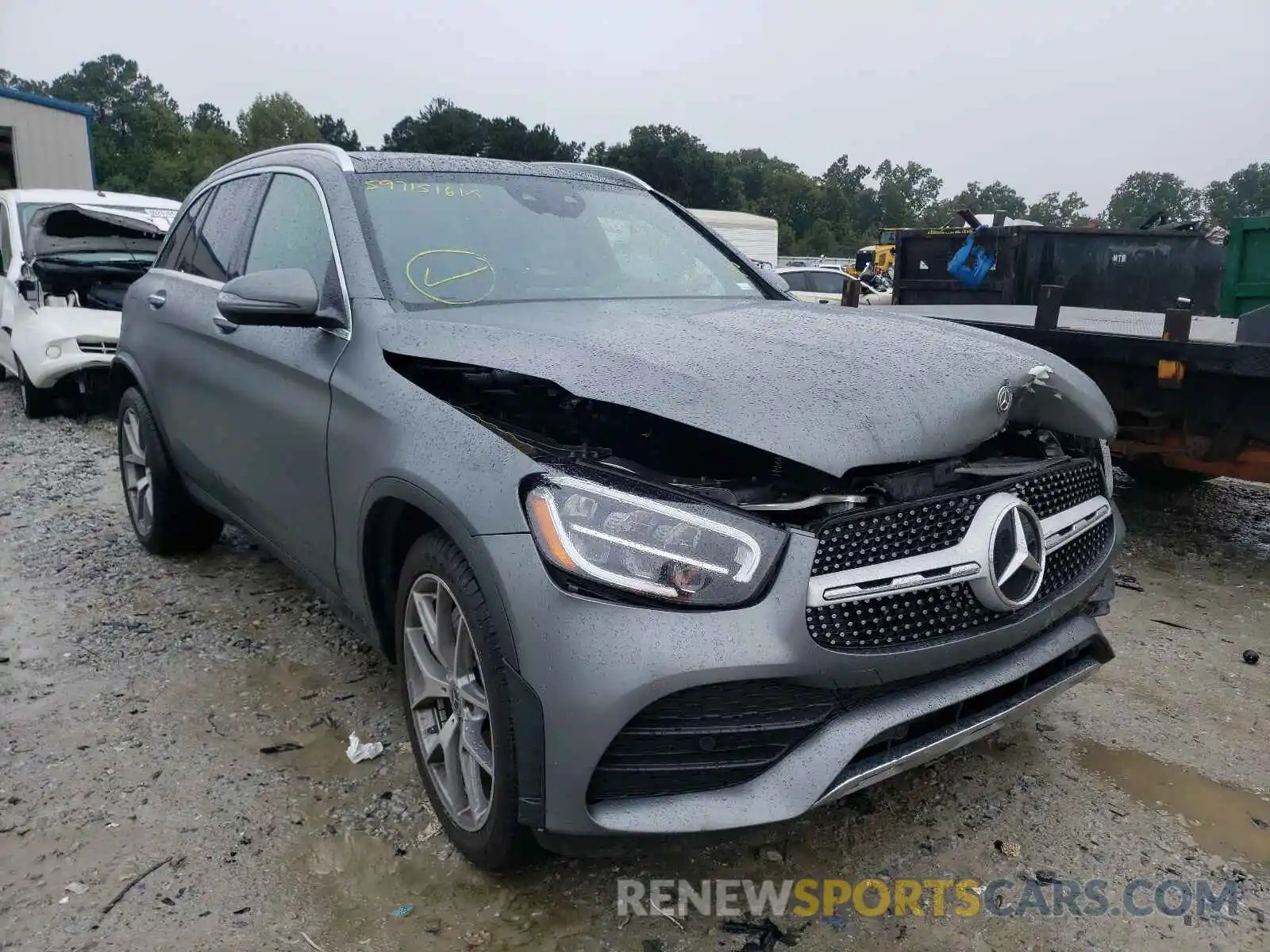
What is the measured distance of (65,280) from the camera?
26.9ft

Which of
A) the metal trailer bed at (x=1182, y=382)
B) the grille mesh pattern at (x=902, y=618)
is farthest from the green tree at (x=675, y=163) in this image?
the grille mesh pattern at (x=902, y=618)

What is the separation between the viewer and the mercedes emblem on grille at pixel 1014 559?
6.83 ft

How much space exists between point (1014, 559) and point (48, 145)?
27990mm

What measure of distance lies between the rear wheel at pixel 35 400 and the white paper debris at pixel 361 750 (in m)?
6.87

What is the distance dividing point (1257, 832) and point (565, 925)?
190cm

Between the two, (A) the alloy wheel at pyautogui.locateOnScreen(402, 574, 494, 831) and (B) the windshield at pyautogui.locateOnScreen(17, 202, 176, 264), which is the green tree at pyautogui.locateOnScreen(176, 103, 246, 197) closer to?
(B) the windshield at pyautogui.locateOnScreen(17, 202, 176, 264)

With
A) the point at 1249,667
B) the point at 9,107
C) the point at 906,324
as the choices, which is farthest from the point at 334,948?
the point at 9,107

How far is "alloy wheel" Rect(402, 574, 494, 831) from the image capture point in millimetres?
2230

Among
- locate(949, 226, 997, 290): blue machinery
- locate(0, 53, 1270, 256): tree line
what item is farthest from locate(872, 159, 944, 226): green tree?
locate(949, 226, 997, 290): blue machinery

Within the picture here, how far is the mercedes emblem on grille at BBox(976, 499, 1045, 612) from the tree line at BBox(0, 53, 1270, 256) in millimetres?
41625

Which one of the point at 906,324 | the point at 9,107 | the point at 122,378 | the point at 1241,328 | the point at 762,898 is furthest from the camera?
the point at 9,107

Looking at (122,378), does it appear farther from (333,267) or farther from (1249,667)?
(1249,667)

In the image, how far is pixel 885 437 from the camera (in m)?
2.01

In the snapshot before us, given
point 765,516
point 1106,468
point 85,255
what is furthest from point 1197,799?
point 85,255
